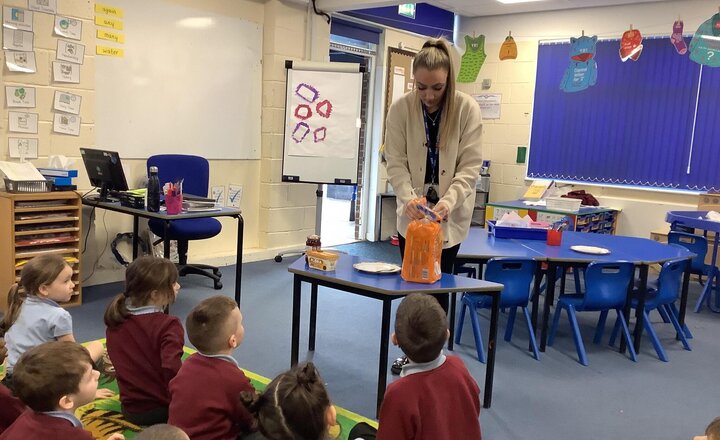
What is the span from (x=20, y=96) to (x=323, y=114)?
8.11ft

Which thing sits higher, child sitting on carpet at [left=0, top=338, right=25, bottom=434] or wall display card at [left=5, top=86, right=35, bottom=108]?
wall display card at [left=5, top=86, right=35, bottom=108]

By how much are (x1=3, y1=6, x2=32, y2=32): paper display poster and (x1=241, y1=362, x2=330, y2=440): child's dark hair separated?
3.55 m

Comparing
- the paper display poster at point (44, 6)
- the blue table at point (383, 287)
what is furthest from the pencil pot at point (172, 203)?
the paper display poster at point (44, 6)

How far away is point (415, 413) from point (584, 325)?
2974 millimetres

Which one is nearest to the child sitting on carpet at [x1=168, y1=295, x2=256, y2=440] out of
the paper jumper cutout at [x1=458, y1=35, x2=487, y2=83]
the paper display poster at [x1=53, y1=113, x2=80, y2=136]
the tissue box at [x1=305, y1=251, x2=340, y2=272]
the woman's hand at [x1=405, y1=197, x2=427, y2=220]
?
the tissue box at [x1=305, y1=251, x2=340, y2=272]

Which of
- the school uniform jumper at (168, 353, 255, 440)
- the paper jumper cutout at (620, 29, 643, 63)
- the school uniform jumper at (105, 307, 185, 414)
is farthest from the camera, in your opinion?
the paper jumper cutout at (620, 29, 643, 63)

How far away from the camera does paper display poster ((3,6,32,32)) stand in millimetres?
3807

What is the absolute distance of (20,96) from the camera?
13.0 feet

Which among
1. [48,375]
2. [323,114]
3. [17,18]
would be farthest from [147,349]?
[323,114]

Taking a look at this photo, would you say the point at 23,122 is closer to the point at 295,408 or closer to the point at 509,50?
the point at 295,408

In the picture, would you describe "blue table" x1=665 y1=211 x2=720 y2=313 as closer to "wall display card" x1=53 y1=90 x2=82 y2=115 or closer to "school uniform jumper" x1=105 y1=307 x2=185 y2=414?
"school uniform jumper" x1=105 y1=307 x2=185 y2=414

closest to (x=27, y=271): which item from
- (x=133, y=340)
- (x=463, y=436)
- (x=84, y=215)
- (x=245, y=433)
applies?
(x=133, y=340)

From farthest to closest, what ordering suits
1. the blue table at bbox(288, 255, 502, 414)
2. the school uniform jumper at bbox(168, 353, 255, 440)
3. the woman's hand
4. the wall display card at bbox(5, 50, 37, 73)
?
the wall display card at bbox(5, 50, 37, 73), the woman's hand, the blue table at bbox(288, 255, 502, 414), the school uniform jumper at bbox(168, 353, 255, 440)

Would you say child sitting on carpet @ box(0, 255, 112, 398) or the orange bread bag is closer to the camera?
child sitting on carpet @ box(0, 255, 112, 398)
